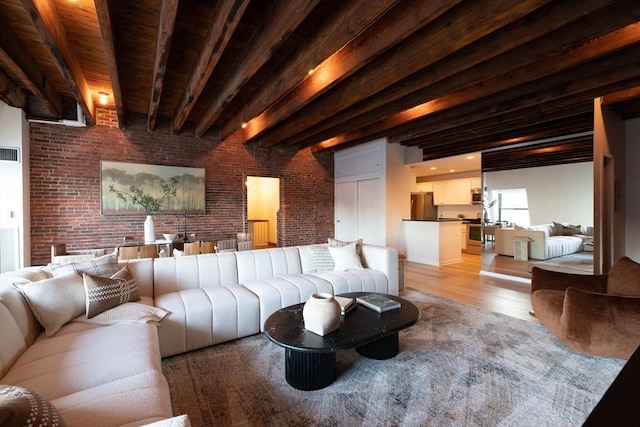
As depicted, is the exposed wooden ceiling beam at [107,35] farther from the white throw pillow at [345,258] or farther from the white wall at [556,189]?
the white wall at [556,189]

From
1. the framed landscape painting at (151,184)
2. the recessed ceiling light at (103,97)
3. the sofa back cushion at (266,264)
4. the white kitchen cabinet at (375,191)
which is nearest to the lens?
the sofa back cushion at (266,264)

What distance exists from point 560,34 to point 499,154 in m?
3.21

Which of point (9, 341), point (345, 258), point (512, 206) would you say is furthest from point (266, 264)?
point (512, 206)

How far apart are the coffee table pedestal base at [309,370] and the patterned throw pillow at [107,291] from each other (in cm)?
138

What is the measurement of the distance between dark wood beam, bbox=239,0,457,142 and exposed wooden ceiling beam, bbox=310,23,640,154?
1658 millimetres

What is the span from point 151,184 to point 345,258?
3.98 m

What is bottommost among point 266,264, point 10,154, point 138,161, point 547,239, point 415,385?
point 415,385

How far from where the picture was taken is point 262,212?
31.0 feet

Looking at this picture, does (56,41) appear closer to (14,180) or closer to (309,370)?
(14,180)

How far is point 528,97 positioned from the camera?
3691 millimetres

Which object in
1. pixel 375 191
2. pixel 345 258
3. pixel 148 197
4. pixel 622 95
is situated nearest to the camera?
pixel 345 258

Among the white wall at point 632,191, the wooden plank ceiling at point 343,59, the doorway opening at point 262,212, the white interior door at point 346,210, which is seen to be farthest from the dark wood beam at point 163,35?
the white wall at point 632,191

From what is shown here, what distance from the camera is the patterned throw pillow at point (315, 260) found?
358 cm

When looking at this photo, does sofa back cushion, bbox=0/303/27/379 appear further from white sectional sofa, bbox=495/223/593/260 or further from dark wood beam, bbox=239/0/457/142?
white sectional sofa, bbox=495/223/593/260
